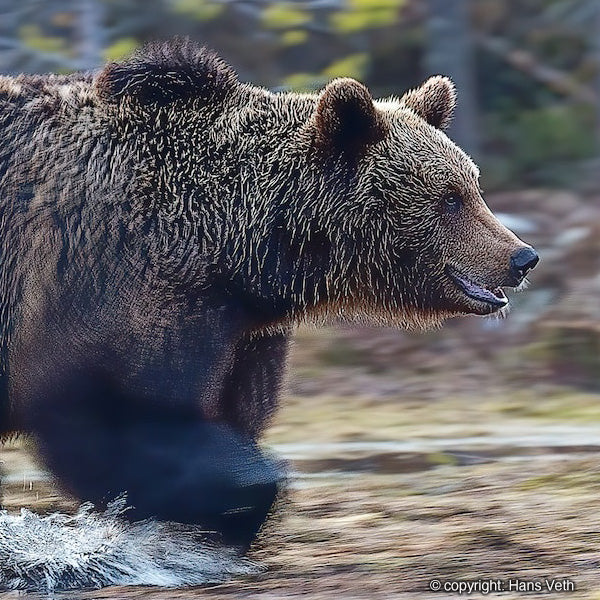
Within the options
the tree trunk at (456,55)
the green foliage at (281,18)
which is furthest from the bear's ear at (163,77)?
the tree trunk at (456,55)

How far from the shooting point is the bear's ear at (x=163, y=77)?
505cm

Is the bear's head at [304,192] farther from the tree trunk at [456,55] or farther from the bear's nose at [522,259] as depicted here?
the tree trunk at [456,55]

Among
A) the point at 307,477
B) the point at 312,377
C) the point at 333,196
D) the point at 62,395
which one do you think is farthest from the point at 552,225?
the point at 62,395

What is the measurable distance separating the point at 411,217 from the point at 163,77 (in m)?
1.08

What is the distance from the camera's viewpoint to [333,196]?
199 inches

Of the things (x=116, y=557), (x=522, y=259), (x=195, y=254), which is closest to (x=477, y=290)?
(x=522, y=259)

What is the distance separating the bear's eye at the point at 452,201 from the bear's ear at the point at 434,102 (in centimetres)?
43

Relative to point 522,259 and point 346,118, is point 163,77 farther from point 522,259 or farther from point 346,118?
point 522,259

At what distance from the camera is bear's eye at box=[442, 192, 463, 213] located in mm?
5133

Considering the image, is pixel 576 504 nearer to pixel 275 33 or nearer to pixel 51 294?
pixel 51 294

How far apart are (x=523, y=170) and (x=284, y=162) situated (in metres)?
7.90

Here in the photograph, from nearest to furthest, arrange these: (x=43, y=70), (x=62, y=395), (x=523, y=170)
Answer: (x=62, y=395)
(x=43, y=70)
(x=523, y=170)

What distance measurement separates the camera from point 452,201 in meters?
5.14

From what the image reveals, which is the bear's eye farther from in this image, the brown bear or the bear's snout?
the bear's snout
